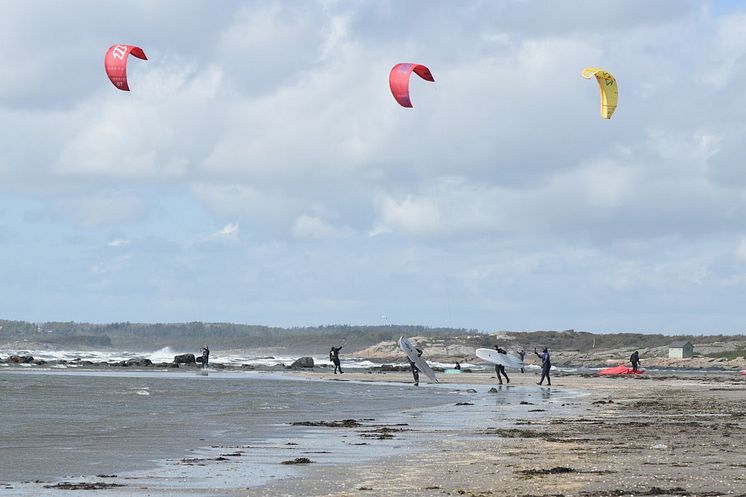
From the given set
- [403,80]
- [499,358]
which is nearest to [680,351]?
[499,358]

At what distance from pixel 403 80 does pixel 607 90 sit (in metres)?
6.79

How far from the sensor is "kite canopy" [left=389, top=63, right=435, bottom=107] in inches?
1454

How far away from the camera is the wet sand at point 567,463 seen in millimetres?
12633

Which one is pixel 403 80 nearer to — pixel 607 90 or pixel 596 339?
pixel 607 90

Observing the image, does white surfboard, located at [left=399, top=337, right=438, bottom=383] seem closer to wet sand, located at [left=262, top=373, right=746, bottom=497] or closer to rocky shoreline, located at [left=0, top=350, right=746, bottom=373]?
rocky shoreline, located at [left=0, top=350, right=746, bottom=373]

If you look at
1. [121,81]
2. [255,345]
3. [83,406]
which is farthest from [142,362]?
[255,345]

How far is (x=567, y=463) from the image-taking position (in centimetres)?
1488

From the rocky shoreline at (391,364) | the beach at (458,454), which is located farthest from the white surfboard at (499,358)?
the rocky shoreline at (391,364)

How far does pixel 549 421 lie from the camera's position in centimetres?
2320

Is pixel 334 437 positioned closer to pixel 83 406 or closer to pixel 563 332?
pixel 83 406

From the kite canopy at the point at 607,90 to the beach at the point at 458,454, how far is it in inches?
457

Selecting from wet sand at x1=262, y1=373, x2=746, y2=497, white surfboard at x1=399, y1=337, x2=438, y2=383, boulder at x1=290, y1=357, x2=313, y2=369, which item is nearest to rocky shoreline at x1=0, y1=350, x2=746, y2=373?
boulder at x1=290, y1=357, x2=313, y2=369

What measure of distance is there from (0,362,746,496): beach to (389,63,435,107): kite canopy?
11243 mm

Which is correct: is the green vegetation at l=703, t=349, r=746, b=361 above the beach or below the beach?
above
